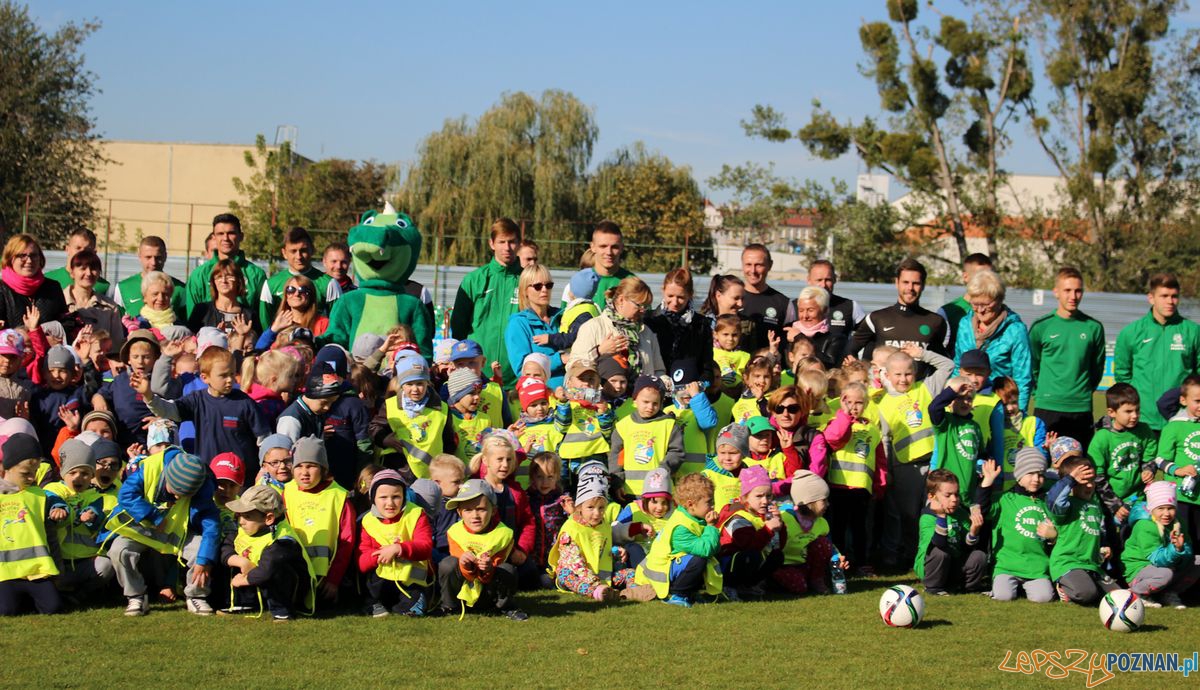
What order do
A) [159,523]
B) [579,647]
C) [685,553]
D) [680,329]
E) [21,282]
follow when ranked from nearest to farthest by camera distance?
[579,647] < [159,523] < [685,553] < [680,329] < [21,282]

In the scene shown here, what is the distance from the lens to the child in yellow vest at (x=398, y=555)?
21.6 feet

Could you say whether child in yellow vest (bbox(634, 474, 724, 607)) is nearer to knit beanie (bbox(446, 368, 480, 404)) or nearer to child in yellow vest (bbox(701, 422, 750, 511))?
child in yellow vest (bbox(701, 422, 750, 511))

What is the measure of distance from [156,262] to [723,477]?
4.91 m

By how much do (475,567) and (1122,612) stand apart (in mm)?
3574

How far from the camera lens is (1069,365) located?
917 centimetres

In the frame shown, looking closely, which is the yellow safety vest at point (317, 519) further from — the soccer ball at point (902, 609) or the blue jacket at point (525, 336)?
the soccer ball at point (902, 609)

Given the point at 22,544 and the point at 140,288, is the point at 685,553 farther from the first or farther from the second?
the point at 140,288

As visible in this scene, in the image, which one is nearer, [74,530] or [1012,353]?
[74,530]

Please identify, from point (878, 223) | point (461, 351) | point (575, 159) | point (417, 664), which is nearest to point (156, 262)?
point (461, 351)

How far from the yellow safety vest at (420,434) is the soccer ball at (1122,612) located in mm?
3963

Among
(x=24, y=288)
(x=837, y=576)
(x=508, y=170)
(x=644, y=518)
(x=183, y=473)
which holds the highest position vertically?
(x=508, y=170)

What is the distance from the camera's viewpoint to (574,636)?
6.29m

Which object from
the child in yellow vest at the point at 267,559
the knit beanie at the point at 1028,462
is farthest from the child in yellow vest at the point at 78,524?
the knit beanie at the point at 1028,462

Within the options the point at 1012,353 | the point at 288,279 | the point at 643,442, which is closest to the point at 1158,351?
the point at 1012,353
